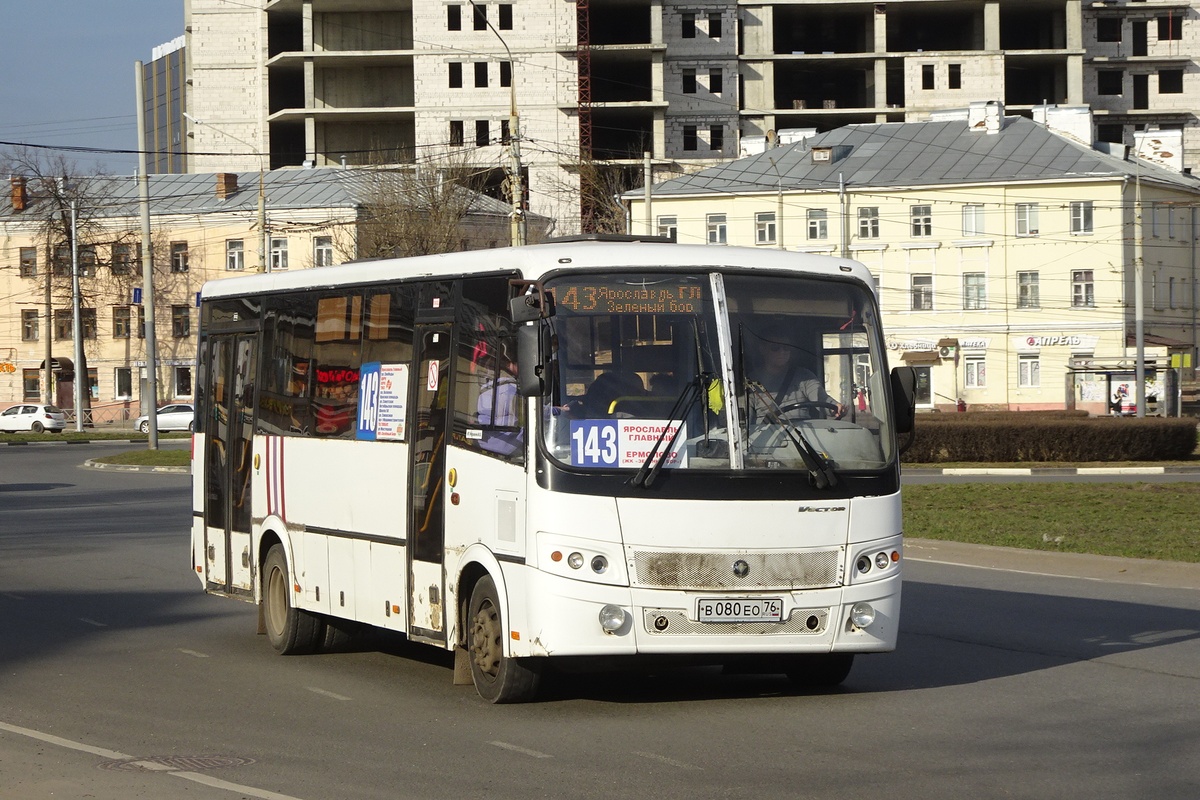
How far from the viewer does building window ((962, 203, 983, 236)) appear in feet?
251

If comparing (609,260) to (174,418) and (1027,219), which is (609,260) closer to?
(174,418)

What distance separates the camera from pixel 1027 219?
76.0 meters

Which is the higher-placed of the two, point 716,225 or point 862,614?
point 716,225

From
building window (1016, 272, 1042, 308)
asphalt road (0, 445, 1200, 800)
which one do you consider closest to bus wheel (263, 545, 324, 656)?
asphalt road (0, 445, 1200, 800)

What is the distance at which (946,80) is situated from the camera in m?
104

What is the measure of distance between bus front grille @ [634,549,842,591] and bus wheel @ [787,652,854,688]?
35.4 inches

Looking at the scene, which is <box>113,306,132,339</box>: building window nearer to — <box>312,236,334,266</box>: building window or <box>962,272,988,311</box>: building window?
<box>312,236,334,266</box>: building window

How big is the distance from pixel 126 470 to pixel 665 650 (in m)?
34.5

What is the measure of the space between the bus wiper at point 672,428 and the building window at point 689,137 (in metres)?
96.4

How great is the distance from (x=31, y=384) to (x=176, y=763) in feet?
266

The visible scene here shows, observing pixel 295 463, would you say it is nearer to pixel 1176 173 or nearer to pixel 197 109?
pixel 1176 173

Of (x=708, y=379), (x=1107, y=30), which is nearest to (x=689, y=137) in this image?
(x=1107, y=30)

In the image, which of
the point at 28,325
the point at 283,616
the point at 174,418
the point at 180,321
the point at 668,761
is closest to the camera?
the point at 668,761

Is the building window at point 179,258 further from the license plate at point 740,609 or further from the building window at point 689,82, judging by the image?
the license plate at point 740,609
